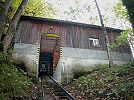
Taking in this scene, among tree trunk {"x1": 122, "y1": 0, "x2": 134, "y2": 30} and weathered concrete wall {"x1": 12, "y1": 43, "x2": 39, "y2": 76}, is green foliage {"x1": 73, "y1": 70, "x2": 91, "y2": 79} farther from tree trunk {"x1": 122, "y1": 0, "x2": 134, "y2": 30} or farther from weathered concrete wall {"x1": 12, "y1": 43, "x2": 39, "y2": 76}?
tree trunk {"x1": 122, "y1": 0, "x2": 134, "y2": 30}

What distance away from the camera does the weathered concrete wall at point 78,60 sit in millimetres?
18234

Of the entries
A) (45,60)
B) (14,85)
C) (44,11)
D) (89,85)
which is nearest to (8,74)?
(14,85)

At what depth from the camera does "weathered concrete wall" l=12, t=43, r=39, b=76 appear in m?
17.4

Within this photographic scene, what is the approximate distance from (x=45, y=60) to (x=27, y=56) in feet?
43.8

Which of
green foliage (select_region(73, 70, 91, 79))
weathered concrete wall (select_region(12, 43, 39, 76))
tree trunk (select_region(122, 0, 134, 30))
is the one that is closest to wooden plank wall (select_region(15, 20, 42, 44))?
weathered concrete wall (select_region(12, 43, 39, 76))

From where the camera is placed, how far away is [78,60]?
18891mm

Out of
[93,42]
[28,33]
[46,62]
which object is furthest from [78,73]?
[46,62]

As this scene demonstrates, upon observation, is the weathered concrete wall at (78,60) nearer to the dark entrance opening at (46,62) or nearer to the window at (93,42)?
the window at (93,42)

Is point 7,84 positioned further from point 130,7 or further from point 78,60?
point 78,60

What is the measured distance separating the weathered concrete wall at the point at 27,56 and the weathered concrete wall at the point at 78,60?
260cm

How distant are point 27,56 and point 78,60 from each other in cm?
509

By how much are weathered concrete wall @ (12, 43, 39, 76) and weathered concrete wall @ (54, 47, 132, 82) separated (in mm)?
2599

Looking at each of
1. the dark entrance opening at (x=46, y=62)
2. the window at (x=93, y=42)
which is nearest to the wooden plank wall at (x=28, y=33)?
the window at (x=93, y=42)

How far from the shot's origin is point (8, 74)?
8.19m
